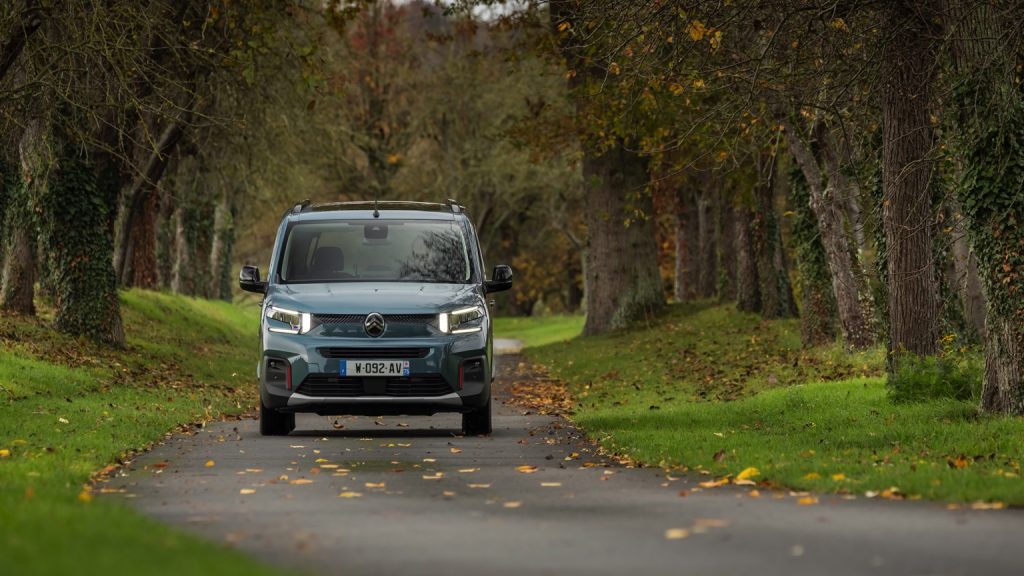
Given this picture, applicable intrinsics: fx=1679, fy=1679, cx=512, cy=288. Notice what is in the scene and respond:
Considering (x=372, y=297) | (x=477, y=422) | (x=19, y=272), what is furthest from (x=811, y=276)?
(x=372, y=297)

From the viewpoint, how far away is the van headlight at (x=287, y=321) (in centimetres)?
1566

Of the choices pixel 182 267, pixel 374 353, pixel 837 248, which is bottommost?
pixel 374 353

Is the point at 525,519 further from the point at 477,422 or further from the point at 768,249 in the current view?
the point at 768,249

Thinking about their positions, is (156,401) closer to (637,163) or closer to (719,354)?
(719,354)

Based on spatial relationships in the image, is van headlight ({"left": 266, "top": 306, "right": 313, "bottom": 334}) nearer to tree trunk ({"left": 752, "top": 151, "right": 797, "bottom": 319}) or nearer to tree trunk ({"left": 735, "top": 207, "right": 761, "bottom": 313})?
tree trunk ({"left": 752, "top": 151, "right": 797, "bottom": 319})

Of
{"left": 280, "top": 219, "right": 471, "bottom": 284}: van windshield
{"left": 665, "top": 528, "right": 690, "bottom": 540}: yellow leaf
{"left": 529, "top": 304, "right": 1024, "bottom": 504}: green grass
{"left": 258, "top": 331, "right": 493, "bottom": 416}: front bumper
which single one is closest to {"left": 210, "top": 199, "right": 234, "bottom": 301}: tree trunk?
{"left": 529, "top": 304, "right": 1024, "bottom": 504}: green grass

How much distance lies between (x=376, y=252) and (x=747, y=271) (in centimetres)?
2024

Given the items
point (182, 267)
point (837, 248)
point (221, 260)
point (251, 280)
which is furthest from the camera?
point (221, 260)

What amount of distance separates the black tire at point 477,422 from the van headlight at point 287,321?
6.17 feet

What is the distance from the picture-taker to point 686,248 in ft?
164

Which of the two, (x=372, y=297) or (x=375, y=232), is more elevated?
(x=375, y=232)

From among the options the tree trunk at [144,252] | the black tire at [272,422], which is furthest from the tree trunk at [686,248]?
the black tire at [272,422]

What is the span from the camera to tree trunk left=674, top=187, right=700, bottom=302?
4672 centimetres

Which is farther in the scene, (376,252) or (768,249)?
(768,249)
